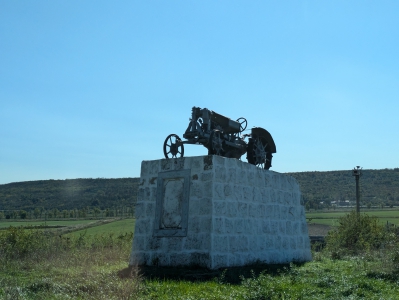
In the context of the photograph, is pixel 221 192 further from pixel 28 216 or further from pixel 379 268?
pixel 28 216

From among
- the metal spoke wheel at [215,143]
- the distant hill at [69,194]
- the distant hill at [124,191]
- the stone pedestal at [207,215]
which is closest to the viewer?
the stone pedestal at [207,215]

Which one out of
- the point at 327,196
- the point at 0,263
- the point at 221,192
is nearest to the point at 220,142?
the point at 221,192

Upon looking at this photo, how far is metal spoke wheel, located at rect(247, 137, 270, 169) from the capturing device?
14.6 meters

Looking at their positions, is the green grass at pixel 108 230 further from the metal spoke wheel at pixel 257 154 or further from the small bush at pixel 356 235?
the metal spoke wheel at pixel 257 154

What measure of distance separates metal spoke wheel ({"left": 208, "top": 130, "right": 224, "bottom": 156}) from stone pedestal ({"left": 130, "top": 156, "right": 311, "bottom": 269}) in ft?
2.90

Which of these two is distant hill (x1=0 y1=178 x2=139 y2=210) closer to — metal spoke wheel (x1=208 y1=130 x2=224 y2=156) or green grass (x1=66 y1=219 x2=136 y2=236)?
green grass (x1=66 y1=219 x2=136 y2=236)

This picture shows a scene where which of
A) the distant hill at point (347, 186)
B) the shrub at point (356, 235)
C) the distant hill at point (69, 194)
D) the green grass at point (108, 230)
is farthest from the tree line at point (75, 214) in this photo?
the shrub at point (356, 235)

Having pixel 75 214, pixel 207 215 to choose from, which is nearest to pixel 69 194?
pixel 75 214

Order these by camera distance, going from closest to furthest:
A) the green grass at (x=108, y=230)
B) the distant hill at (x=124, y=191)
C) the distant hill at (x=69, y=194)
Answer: the green grass at (x=108, y=230)
the distant hill at (x=124, y=191)
the distant hill at (x=69, y=194)

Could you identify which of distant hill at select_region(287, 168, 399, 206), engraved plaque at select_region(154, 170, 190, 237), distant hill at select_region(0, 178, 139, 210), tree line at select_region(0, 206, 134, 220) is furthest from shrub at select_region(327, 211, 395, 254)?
distant hill at select_region(0, 178, 139, 210)

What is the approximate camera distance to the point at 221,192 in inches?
480

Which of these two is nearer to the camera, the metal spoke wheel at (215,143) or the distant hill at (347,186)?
the metal spoke wheel at (215,143)

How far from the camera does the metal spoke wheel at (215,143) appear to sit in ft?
44.1

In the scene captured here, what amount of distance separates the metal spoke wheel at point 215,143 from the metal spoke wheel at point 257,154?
3.91 ft
